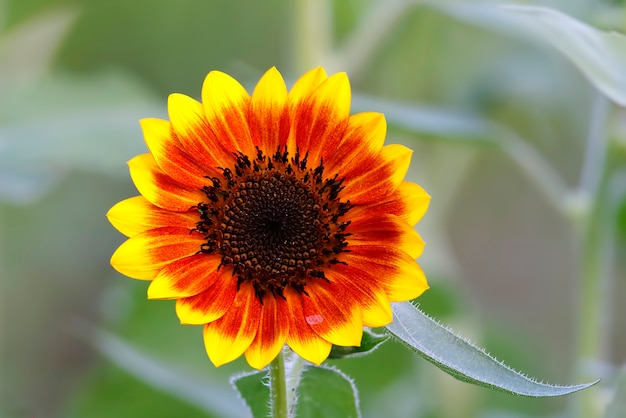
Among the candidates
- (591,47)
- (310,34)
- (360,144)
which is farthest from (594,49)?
(310,34)

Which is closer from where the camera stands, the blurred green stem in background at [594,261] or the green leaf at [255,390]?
the green leaf at [255,390]

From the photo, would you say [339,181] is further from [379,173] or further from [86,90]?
[86,90]

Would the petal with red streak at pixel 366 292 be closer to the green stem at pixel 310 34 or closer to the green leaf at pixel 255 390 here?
the green leaf at pixel 255 390

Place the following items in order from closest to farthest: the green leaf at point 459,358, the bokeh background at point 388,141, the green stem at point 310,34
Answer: the green leaf at point 459,358 < the bokeh background at point 388,141 < the green stem at point 310,34

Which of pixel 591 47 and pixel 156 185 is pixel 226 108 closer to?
pixel 156 185

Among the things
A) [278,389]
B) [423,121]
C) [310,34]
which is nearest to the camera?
[278,389]

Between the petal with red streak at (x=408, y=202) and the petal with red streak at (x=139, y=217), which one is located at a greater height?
the petal with red streak at (x=408, y=202)

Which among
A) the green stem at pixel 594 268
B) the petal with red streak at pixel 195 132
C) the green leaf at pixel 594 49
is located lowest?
the green stem at pixel 594 268

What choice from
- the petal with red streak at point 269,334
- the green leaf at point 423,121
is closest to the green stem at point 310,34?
the green leaf at point 423,121
